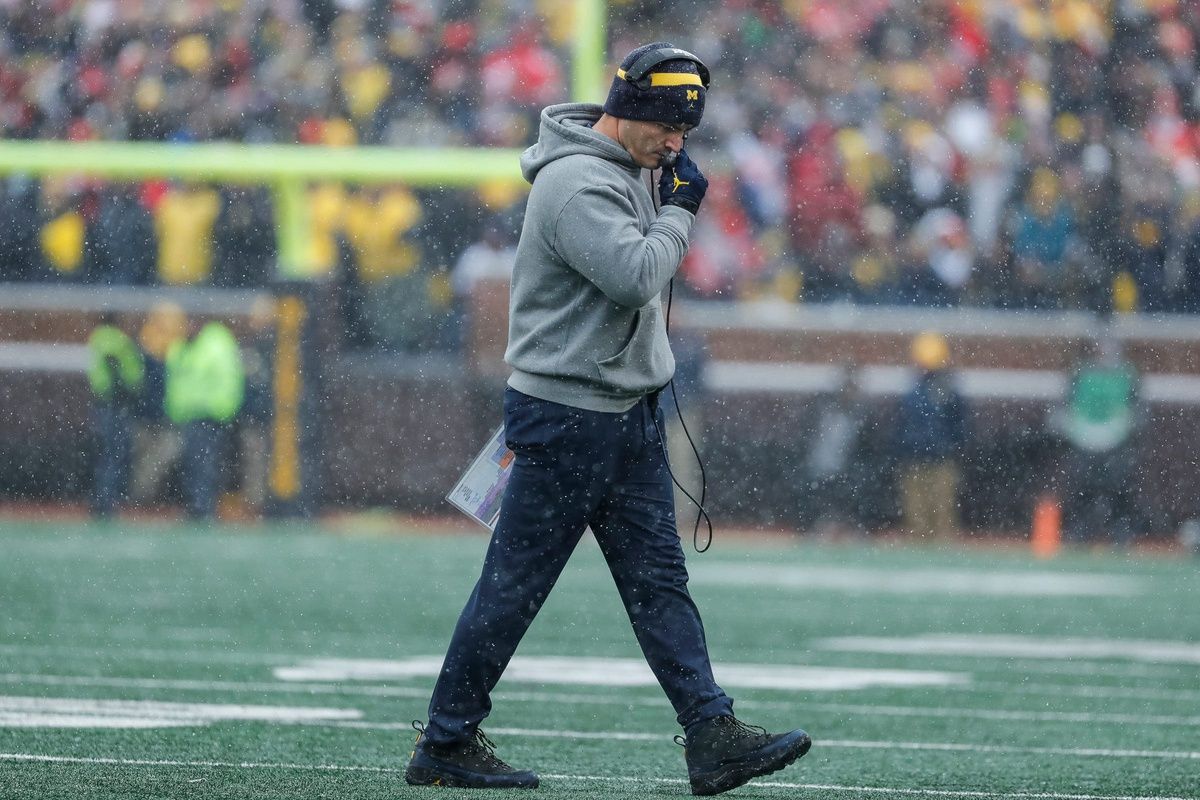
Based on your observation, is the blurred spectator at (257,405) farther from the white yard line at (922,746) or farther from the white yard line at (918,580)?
the white yard line at (922,746)

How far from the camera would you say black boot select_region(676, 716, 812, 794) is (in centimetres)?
473

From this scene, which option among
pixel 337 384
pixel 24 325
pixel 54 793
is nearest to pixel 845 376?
pixel 337 384

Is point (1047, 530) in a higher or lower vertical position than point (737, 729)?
lower

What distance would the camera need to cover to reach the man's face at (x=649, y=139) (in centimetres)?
482

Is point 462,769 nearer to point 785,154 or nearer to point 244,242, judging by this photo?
point 785,154

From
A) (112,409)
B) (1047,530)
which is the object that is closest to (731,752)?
(1047,530)

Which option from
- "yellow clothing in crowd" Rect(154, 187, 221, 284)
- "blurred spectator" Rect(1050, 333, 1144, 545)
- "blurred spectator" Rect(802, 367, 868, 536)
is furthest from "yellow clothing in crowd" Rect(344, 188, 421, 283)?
"blurred spectator" Rect(1050, 333, 1144, 545)

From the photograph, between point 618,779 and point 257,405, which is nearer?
point 618,779

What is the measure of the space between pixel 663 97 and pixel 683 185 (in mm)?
188

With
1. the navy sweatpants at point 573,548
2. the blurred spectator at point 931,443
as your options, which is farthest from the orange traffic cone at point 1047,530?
the navy sweatpants at point 573,548

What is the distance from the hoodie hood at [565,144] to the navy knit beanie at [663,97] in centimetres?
7

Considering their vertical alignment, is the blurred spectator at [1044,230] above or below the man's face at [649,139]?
below

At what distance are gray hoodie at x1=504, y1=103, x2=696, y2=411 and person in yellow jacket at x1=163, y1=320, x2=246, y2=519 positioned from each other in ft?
44.7

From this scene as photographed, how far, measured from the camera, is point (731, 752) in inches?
188
